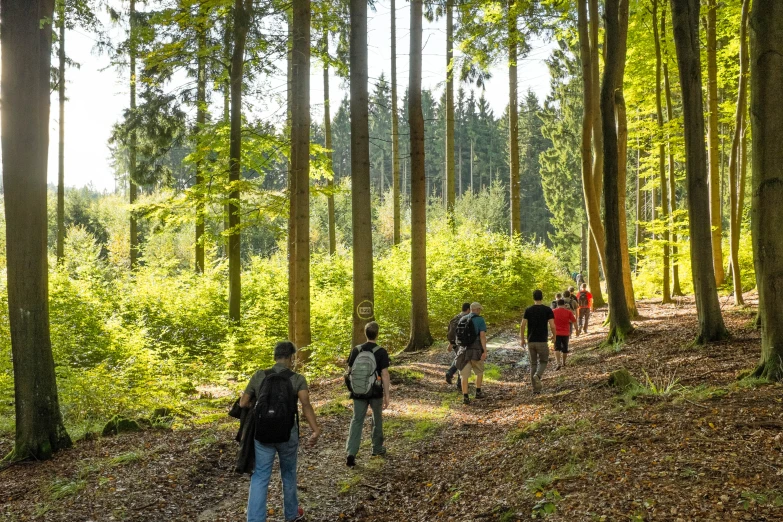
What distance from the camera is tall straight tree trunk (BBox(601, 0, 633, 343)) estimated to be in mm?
11766

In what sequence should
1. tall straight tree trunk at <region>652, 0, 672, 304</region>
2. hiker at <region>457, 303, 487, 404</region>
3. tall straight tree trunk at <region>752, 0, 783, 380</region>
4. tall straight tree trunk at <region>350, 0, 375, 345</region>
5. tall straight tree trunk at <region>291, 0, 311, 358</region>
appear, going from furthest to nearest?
tall straight tree trunk at <region>652, 0, 672, 304</region>, tall straight tree trunk at <region>291, 0, 311, 358</region>, tall straight tree trunk at <region>350, 0, 375, 345</region>, hiker at <region>457, 303, 487, 404</region>, tall straight tree trunk at <region>752, 0, 783, 380</region>

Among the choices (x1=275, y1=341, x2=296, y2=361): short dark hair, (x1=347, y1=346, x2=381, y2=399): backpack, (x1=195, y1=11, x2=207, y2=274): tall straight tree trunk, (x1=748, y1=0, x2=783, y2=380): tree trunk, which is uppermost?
(x1=195, y1=11, x2=207, y2=274): tall straight tree trunk

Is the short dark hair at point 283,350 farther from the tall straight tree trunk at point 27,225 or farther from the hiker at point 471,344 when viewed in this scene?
the hiker at point 471,344

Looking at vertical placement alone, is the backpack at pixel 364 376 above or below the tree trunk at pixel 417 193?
below

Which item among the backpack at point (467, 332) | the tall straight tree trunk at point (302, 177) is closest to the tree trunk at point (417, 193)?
the tall straight tree trunk at point (302, 177)

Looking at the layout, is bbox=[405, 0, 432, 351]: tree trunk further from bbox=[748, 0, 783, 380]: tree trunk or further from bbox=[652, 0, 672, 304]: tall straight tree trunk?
bbox=[748, 0, 783, 380]: tree trunk

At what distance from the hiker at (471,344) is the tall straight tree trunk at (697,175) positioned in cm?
380

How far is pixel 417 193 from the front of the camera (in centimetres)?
1434

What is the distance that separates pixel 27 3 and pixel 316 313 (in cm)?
1183

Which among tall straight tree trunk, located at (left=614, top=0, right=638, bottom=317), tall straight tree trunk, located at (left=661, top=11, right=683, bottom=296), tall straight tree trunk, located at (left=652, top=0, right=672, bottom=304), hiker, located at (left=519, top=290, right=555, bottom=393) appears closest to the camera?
hiker, located at (left=519, top=290, right=555, bottom=393)

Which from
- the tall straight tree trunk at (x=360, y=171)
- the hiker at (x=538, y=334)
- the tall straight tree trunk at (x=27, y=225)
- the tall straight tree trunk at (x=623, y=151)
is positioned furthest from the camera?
the tall straight tree trunk at (x=623, y=151)

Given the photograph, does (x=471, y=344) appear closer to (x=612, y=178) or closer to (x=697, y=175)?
(x=697, y=175)

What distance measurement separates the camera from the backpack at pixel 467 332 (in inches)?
396

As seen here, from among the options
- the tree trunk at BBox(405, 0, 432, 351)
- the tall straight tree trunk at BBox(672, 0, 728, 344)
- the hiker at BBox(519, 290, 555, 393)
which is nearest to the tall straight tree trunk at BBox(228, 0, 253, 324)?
the tree trunk at BBox(405, 0, 432, 351)
